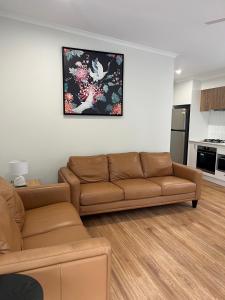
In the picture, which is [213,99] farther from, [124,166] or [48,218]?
[48,218]

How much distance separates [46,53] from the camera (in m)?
3.18

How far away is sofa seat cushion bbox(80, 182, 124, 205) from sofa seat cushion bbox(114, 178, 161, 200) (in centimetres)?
10

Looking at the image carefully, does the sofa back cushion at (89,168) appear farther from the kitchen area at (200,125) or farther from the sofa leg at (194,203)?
the kitchen area at (200,125)

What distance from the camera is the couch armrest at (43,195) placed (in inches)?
94.7

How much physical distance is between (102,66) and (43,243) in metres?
2.81

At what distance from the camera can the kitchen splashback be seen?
17.8 ft

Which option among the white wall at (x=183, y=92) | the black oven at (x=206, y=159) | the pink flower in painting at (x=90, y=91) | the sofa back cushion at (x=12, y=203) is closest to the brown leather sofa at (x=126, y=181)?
the sofa back cushion at (x=12, y=203)

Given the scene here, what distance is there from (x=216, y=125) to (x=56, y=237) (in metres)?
5.20

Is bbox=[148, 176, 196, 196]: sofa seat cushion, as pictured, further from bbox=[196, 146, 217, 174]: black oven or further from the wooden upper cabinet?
the wooden upper cabinet

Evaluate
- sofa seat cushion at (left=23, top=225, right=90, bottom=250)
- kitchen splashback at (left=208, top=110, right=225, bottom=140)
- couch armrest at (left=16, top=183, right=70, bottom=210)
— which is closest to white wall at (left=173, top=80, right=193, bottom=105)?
kitchen splashback at (left=208, top=110, right=225, bottom=140)

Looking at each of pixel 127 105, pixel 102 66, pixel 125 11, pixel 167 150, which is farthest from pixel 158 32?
pixel 167 150

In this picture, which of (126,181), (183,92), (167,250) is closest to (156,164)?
(126,181)

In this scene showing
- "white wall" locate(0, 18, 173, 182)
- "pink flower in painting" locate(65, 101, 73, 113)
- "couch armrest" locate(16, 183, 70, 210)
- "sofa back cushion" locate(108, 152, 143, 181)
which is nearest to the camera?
"couch armrest" locate(16, 183, 70, 210)

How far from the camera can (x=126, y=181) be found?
3365mm
